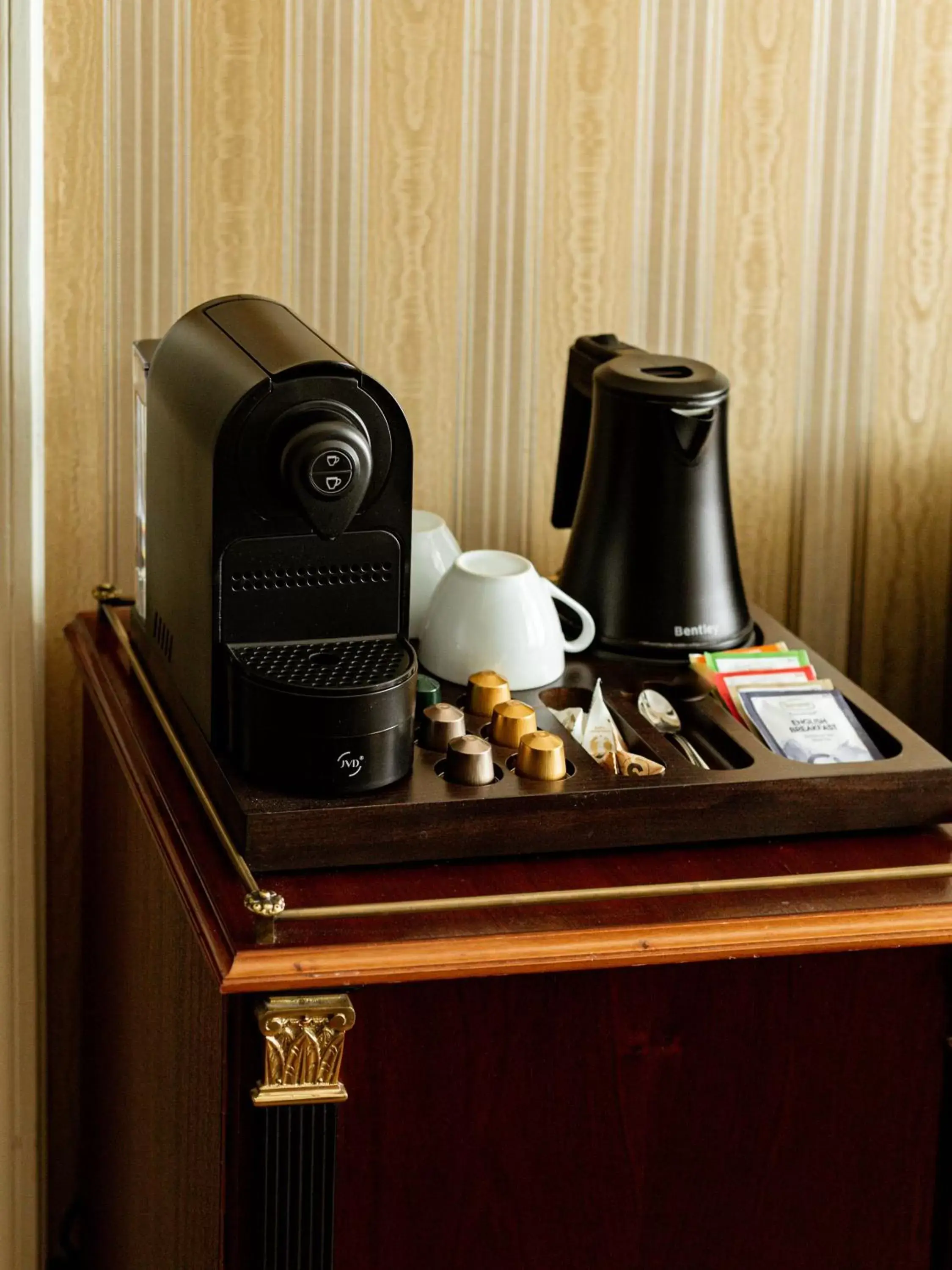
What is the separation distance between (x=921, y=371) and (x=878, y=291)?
0.31 ft

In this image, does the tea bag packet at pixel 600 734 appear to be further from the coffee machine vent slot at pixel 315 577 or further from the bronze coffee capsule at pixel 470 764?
the coffee machine vent slot at pixel 315 577

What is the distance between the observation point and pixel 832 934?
1.01 m

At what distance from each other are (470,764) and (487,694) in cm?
14

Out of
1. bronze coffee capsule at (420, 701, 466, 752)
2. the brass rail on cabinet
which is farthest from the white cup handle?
the brass rail on cabinet

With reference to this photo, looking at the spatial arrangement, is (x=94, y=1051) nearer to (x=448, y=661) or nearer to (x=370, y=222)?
(x=448, y=661)

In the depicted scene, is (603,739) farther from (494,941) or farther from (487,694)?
(494,941)

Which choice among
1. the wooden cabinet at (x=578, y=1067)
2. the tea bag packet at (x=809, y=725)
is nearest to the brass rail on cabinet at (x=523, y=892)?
the wooden cabinet at (x=578, y=1067)

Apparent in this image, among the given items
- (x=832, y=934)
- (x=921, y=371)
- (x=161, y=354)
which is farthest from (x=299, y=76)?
(x=832, y=934)

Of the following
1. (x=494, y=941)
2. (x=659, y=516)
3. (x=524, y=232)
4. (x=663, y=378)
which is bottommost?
(x=494, y=941)

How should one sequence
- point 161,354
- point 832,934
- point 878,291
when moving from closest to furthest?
point 832,934 → point 161,354 → point 878,291

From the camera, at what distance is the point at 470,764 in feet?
3.50

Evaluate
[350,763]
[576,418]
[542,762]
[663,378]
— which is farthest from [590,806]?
[576,418]

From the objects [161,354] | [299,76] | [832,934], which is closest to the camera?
[832,934]

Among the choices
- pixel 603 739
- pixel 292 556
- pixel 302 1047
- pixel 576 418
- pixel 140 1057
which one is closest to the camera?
pixel 302 1047
